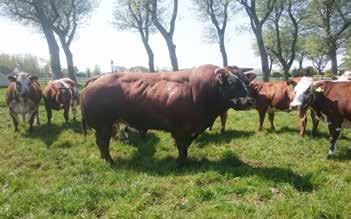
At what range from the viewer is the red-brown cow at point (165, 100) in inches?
302

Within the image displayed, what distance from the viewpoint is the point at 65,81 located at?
559 inches

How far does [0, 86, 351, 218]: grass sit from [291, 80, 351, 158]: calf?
23.9 inches

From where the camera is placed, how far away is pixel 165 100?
26.0 ft

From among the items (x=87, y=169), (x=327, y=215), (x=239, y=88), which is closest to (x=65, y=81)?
(x=87, y=169)

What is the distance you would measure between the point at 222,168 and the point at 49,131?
255 inches

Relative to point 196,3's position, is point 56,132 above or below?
below

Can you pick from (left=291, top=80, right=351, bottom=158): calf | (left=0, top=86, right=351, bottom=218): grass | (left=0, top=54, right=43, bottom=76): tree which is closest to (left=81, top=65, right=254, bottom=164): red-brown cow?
(left=0, top=86, right=351, bottom=218): grass

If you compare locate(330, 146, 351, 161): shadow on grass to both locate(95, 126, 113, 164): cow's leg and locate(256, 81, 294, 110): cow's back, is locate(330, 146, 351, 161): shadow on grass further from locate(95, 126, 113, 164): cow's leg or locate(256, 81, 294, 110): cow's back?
locate(95, 126, 113, 164): cow's leg

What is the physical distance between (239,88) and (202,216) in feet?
9.75

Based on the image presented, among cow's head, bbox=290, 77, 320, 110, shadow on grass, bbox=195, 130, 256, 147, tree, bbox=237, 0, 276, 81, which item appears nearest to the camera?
cow's head, bbox=290, 77, 320, 110

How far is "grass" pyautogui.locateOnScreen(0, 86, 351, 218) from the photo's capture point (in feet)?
18.5

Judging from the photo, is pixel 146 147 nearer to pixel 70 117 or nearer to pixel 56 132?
pixel 56 132

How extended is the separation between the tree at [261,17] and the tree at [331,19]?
6104mm

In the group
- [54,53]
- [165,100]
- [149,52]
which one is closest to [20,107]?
[165,100]
